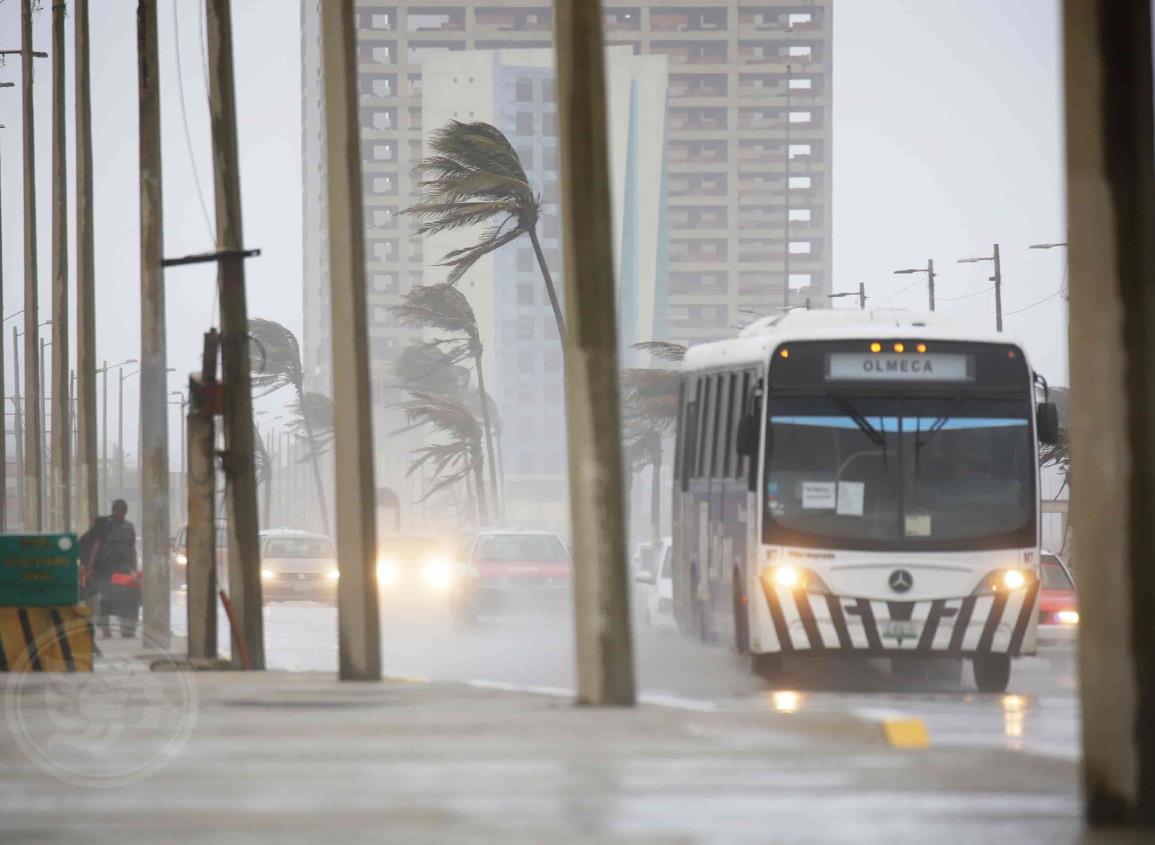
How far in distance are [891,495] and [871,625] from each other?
117 centimetres

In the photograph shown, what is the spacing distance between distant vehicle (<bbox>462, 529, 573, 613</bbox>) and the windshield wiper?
16.1 m

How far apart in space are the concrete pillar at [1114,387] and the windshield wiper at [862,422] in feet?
40.4

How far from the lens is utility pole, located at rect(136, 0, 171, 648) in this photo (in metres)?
29.9

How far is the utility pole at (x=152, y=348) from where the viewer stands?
1177 inches

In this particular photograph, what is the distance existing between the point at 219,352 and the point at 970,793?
1384cm

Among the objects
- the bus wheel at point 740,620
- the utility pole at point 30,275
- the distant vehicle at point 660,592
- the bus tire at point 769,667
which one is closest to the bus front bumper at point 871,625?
the bus tire at point 769,667

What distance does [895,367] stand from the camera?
21.4 metres

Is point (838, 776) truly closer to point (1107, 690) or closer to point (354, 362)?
point (1107, 690)

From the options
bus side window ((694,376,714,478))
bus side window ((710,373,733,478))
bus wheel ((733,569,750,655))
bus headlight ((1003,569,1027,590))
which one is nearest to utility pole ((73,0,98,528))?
bus side window ((694,376,714,478))

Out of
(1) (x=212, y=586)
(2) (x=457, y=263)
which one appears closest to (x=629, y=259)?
(2) (x=457, y=263)

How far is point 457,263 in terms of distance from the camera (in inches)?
1860

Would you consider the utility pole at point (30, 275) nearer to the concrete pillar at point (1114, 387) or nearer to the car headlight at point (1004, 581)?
the car headlight at point (1004, 581)

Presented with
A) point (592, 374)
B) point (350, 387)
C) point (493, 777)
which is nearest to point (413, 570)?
point (350, 387)

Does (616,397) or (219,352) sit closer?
(616,397)
